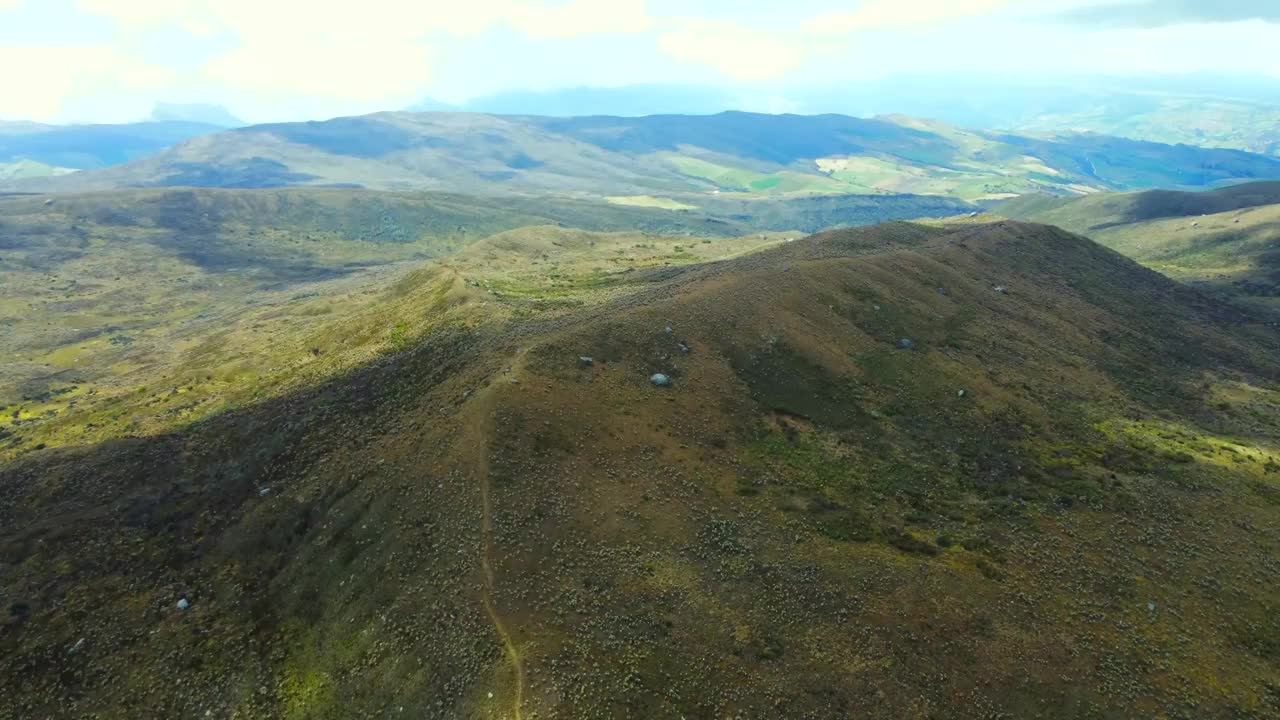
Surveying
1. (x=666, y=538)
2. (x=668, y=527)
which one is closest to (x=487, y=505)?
(x=666, y=538)

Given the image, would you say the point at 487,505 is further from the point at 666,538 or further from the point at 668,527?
the point at 668,527

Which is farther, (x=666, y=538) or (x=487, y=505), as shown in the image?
(x=487, y=505)

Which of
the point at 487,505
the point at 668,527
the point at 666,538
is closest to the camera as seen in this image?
the point at 666,538

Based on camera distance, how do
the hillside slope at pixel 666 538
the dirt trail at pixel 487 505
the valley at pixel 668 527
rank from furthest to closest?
the valley at pixel 668 527 < the hillside slope at pixel 666 538 < the dirt trail at pixel 487 505

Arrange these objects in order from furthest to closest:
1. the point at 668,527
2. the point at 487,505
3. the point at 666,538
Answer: the point at 668,527
the point at 487,505
the point at 666,538

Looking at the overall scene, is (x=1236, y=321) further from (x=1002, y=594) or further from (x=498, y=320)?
(x=498, y=320)

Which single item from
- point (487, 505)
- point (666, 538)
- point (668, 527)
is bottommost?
point (666, 538)

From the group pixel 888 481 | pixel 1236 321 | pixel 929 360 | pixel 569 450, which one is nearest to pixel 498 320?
pixel 569 450
